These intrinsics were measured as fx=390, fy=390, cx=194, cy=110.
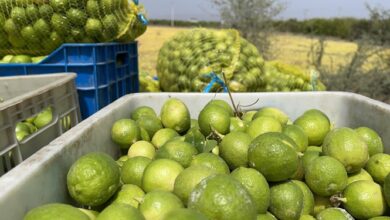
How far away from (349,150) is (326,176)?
8.4 inches

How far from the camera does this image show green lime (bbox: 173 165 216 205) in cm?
150

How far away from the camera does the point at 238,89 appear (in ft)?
11.8

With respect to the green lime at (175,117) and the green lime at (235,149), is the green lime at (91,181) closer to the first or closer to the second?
the green lime at (235,149)

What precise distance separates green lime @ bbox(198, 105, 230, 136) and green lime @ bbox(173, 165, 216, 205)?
0.61 metres

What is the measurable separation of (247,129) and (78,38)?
182 centimetres

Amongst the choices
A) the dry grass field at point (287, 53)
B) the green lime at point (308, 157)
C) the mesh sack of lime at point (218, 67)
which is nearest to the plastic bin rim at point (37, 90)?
the mesh sack of lime at point (218, 67)

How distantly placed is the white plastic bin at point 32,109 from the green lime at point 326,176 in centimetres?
141

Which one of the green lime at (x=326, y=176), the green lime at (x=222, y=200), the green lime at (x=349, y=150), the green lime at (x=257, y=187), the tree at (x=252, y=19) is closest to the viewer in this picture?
the green lime at (x=222, y=200)

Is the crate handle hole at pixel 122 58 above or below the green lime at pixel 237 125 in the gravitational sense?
above

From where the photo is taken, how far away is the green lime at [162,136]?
2.23 meters

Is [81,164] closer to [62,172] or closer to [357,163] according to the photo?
[62,172]

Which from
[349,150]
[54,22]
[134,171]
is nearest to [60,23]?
[54,22]

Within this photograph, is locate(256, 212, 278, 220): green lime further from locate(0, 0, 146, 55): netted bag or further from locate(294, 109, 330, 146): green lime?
locate(0, 0, 146, 55): netted bag

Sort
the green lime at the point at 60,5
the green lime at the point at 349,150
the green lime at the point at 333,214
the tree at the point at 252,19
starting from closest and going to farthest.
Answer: the green lime at the point at 333,214
the green lime at the point at 349,150
the green lime at the point at 60,5
the tree at the point at 252,19
